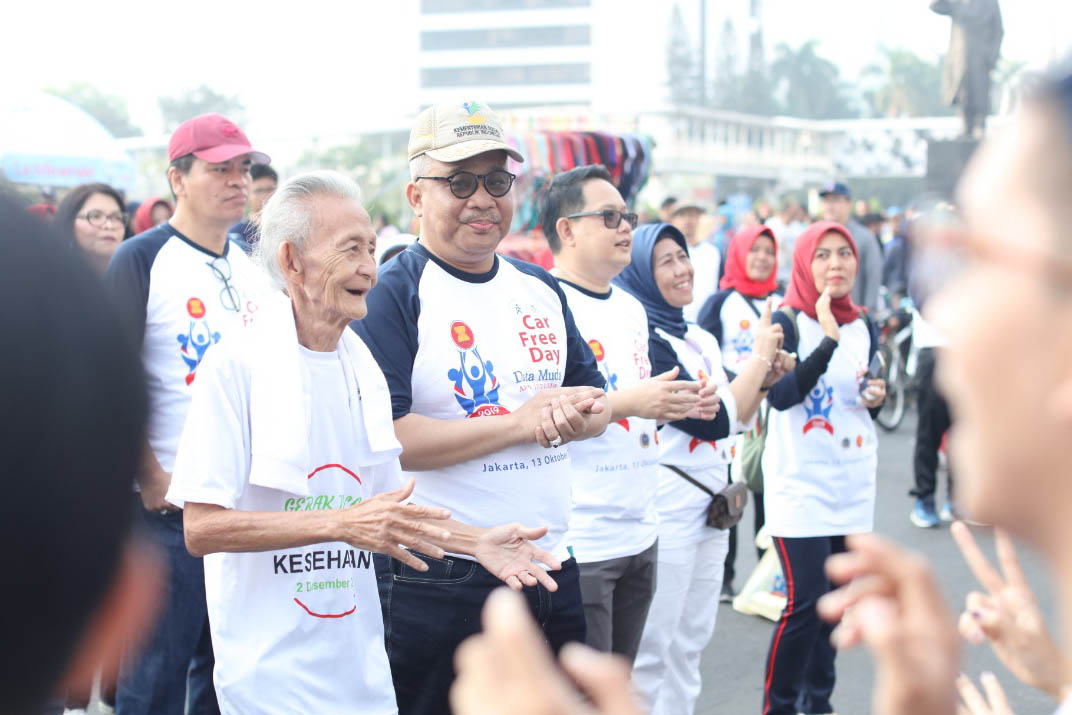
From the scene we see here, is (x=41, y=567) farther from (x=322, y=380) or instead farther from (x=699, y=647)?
(x=699, y=647)

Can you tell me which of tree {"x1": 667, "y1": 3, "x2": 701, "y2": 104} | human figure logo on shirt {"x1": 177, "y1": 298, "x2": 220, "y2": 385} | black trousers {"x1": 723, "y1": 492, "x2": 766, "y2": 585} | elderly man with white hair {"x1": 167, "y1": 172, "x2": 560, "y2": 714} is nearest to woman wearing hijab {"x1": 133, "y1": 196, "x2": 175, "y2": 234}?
human figure logo on shirt {"x1": 177, "y1": 298, "x2": 220, "y2": 385}

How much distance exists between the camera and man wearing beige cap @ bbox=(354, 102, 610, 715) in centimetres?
304

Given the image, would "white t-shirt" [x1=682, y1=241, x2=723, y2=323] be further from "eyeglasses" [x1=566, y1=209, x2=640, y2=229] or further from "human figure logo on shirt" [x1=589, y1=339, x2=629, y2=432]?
"human figure logo on shirt" [x1=589, y1=339, x2=629, y2=432]

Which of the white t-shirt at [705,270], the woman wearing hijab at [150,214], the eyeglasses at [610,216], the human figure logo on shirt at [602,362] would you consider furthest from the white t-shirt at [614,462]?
the white t-shirt at [705,270]

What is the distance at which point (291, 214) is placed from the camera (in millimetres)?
2850

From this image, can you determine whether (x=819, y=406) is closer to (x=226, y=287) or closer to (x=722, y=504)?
(x=722, y=504)

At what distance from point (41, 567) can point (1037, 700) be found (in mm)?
5022

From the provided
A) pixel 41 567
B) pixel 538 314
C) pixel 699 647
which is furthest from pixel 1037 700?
pixel 41 567

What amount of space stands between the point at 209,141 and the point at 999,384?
384cm

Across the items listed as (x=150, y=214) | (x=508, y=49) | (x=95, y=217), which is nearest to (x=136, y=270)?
(x=95, y=217)

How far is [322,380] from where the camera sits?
275 centimetres

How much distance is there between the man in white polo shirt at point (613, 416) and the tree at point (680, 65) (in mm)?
95789

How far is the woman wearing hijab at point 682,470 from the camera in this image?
4.20m

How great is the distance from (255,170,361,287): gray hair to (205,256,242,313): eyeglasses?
3.75 ft
